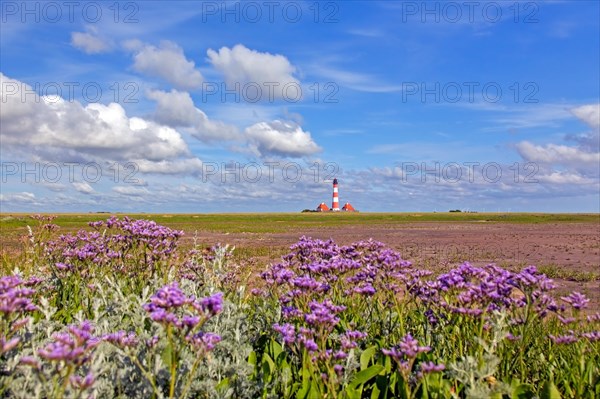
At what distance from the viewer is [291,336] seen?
394 cm

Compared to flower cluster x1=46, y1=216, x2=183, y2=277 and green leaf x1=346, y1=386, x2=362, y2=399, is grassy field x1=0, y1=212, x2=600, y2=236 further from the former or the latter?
green leaf x1=346, y1=386, x2=362, y2=399

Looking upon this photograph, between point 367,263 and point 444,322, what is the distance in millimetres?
1278

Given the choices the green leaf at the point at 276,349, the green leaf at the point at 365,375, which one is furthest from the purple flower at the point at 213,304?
the green leaf at the point at 276,349

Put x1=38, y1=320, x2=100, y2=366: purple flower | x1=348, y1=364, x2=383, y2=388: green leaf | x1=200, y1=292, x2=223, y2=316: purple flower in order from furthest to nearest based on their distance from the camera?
x1=348, y1=364, x2=383, y2=388: green leaf
x1=200, y1=292, x2=223, y2=316: purple flower
x1=38, y1=320, x2=100, y2=366: purple flower

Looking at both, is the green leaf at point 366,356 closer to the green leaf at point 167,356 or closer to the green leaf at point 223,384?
the green leaf at point 223,384

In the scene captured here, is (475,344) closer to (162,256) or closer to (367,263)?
(367,263)

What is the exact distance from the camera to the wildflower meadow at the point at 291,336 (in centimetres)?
323

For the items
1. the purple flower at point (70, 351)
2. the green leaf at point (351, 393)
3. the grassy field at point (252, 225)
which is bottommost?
the grassy field at point (252, 225)

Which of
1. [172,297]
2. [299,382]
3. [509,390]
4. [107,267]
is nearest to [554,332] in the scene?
[509,390]

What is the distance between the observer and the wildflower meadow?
3.23 m

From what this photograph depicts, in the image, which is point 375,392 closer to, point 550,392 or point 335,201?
point 550,392

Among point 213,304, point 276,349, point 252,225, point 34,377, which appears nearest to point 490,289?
point 276,349

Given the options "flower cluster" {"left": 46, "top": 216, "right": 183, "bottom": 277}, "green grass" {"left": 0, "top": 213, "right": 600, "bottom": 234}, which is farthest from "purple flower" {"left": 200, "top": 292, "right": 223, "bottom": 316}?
"green grass" {"left": 0, "top": 213, "right": 600, "bottom": 234}

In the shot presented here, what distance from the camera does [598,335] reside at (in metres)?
4.78
